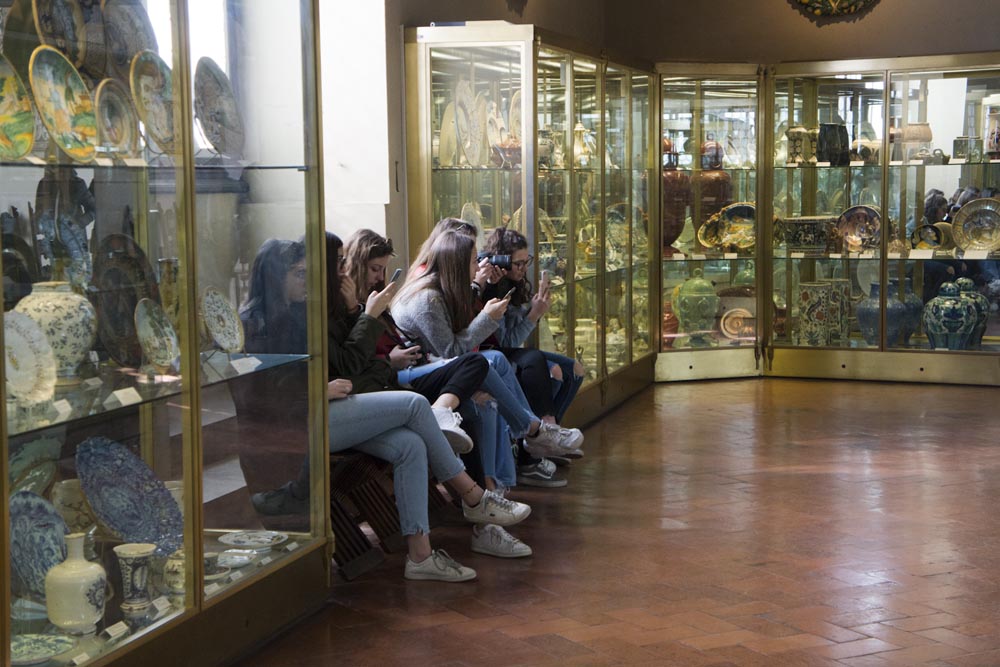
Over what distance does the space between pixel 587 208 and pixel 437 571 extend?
3.23m

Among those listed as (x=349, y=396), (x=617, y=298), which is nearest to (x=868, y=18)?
(x=617, y=298)

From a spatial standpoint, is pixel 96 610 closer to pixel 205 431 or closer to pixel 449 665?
pixel 205 431

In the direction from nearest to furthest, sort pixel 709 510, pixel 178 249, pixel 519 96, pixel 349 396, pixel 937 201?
pixel 178 249
pixel 349 396
pixel 709 510
pixel 519 96
pixel 937 201

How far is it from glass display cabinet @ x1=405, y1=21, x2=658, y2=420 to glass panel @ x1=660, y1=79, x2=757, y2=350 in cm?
100

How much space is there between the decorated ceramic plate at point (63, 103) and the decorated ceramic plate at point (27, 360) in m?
0.45

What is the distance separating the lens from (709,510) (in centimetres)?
521

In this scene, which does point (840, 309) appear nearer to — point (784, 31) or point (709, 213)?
point (709, 213)

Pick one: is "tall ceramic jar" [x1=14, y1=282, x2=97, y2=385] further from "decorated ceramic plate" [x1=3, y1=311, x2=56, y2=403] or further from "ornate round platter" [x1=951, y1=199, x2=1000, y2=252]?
"ornate round platter" [x1=951, y1=199, x2=1000, y2=252]

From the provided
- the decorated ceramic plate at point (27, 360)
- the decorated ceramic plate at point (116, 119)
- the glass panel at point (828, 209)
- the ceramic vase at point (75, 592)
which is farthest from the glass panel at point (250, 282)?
the glass panel at point (828, 209)

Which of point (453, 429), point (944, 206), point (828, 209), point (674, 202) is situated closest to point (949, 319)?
point (944, 206)

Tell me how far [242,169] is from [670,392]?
5117mm

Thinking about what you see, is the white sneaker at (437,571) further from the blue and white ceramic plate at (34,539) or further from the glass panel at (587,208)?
the glass panel at (587,208)

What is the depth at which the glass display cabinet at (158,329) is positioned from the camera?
279 cm

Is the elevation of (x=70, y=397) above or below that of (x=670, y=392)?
above
